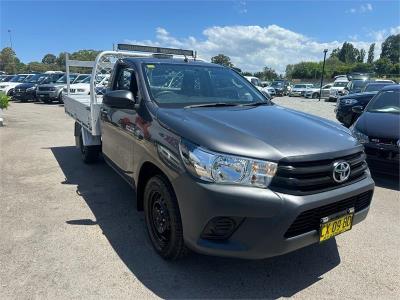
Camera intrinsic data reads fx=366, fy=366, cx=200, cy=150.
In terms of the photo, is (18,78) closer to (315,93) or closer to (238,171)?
(315,93)

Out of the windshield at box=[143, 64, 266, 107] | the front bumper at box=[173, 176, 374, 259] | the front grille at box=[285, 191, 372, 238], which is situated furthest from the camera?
the windshield at box=[143, 64, 266, 107]

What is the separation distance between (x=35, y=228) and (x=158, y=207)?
1659 millimetres

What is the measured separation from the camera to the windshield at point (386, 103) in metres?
6.74

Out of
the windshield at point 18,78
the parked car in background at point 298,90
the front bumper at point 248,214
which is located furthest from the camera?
the parked car in background at point 298,90

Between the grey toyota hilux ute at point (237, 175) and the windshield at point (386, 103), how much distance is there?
148 inches

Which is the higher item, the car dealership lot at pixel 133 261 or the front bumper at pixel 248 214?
the front bumper at pixel 248 214

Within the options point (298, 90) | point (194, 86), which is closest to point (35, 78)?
point (194, 86)

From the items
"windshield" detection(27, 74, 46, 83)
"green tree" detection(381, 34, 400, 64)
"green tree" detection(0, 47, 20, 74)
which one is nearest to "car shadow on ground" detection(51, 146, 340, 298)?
"windshield" detection(27, 74, 46, 83)

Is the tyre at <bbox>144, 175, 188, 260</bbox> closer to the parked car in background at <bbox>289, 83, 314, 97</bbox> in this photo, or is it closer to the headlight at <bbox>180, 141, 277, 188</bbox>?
the headlight at <bbox>180, 141, 277, 188</bbox>

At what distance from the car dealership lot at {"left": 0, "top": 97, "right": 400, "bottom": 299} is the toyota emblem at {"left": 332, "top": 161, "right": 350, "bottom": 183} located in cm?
92

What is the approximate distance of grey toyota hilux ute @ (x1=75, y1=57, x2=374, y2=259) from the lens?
2.67 metres

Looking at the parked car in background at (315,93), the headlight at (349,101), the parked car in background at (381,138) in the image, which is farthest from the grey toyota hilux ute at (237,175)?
the parked car in background at (315,93)

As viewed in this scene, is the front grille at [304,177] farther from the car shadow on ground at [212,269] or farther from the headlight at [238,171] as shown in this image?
the car shadow on ground at [212,269]

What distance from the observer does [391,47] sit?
4353 inches
